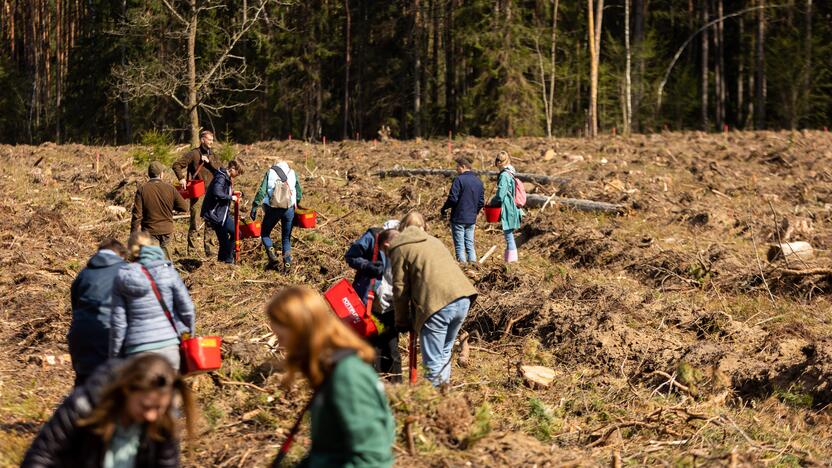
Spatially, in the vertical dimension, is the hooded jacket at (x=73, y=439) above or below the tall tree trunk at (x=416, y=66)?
below

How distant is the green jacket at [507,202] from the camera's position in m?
12.6

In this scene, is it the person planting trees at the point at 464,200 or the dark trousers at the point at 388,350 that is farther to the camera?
the person planting trees at the point at 464,200

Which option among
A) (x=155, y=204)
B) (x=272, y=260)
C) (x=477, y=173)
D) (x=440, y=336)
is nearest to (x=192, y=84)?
(x=477, y=173)

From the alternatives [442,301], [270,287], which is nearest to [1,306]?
[270,287]

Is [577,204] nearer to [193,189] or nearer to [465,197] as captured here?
[465,197]

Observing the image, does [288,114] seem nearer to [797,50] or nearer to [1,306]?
[797,50]

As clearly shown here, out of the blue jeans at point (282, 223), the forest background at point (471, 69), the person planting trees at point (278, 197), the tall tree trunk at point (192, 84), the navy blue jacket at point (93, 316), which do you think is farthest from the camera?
the forest background at point (471, 69)

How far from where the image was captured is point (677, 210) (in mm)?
16578

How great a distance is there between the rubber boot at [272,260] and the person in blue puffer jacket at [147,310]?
6.46 m

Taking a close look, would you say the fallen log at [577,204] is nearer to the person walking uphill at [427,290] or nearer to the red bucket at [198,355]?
the person walking uphill at [427,290]

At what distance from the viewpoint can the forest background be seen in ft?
126

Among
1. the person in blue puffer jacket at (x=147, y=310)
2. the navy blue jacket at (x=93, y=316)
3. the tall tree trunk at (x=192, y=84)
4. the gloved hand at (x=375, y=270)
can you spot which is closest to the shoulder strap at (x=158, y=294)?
the person in blue puffer jacket at (x=147, y=310)

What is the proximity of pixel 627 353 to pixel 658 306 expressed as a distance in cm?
159

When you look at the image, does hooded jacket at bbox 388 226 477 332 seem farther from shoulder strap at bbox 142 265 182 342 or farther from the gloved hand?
shoulder strap at bbox 142 265 182 342
